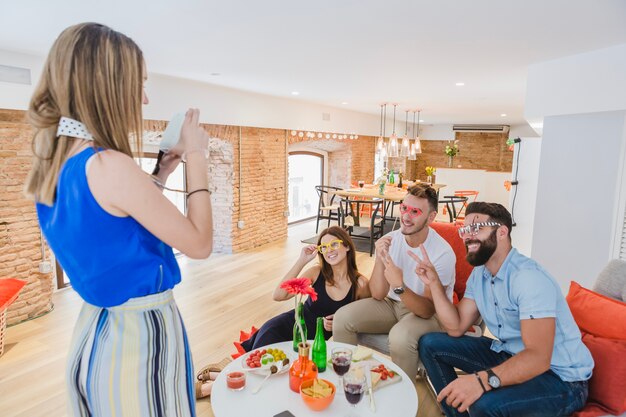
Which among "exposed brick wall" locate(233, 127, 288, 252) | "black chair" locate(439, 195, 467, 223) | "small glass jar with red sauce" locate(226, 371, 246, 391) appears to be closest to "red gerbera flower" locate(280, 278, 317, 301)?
"small glass jar with red sauce" locate(226, 371, 246, 391)

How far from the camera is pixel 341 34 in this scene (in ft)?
9.67

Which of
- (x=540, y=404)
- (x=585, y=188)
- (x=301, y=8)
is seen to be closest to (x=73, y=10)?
(x=301, y=8)

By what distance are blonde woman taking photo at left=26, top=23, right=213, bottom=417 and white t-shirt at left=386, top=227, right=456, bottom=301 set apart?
197 cm

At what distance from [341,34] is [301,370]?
2252 mm

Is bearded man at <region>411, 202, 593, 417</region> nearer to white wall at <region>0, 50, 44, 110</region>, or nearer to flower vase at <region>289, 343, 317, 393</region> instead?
flower vase at <region>289, 343, 317, 393</region>

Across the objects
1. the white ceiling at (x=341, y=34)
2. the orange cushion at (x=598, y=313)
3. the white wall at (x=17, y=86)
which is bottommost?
the orange cushion at (x=598, y=313)

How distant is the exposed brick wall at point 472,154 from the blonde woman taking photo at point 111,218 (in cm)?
1252

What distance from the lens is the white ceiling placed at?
94.5 inches

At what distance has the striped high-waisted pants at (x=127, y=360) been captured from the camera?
3.13 feet

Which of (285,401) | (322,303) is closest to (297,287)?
(285,401)

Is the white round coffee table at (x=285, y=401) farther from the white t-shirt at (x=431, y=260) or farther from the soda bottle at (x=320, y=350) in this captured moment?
the white t-shirt at (x=431, y=260)

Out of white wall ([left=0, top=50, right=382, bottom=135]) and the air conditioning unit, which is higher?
the air conditioning unit

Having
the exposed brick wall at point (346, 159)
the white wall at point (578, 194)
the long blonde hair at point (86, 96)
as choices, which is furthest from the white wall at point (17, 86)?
the exposed brick wall at point (346, 159)

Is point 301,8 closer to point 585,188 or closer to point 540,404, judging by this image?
point 540,404
